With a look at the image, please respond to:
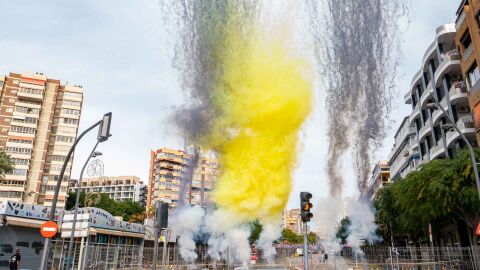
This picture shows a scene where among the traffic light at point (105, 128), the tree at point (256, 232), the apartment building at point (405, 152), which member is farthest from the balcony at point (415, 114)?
the traffic light at point (105, 128)

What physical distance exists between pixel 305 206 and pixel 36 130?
8025 cm

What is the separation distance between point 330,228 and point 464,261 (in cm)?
4325

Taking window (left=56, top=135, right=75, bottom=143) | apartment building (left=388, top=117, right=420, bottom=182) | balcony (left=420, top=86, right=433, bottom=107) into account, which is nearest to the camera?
balcony (left=420, top=86, right=433, bottom=107)

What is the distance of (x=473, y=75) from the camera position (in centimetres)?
3391

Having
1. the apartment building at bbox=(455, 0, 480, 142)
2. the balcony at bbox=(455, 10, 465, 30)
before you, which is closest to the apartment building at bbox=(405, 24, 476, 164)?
the apartment building at bbox=(455, 0, 480, 142)

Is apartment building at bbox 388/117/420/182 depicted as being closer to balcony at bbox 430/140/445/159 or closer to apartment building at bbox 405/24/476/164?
apartment building at bbox 405/24/476/164

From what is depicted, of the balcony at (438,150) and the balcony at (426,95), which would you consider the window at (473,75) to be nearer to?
the balcony at (438,150)

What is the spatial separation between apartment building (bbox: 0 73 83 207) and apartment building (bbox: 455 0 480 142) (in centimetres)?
6904

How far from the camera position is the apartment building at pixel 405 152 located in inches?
2247

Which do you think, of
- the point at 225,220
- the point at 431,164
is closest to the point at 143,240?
the point at 225,220

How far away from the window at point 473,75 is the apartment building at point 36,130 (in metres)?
69.3

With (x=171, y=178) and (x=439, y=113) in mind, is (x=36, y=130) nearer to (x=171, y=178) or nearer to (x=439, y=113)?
(x=171, y=178)

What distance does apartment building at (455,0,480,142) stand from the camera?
3189 centimetres

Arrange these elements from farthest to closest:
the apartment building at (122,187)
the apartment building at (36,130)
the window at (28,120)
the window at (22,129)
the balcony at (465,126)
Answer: the apartment building at (122,187) → the window at (28,120) → the window at (22,129) → the apartment building at (36,130) → the balcony at (465,126)
